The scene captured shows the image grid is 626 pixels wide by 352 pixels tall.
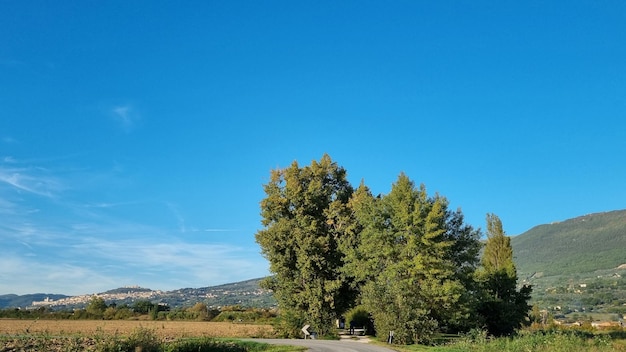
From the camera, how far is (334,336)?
46188 mm

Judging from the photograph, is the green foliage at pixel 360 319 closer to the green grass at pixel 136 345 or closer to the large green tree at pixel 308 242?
the large green tree at pixel 308 242

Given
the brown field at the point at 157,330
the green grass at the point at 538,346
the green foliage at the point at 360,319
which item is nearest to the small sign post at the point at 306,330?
the brown field at the point at 157,330

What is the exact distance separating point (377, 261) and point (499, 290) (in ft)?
55.5

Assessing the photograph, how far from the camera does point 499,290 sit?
5534cm

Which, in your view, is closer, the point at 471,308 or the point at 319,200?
the point at 471,308

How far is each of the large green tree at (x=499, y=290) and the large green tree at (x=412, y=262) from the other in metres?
5.62

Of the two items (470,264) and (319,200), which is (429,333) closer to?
(470,264)

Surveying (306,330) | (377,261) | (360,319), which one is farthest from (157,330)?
(377,261)

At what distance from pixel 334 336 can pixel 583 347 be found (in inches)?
818

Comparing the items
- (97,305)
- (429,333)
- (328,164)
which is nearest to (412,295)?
(429,333)

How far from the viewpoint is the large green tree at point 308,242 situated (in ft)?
158

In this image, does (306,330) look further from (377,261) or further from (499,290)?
(499,290)

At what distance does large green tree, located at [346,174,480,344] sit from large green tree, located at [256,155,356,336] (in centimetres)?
252

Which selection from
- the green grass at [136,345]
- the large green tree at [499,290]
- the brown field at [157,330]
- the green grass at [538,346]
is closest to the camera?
the green grass at [136,345]
